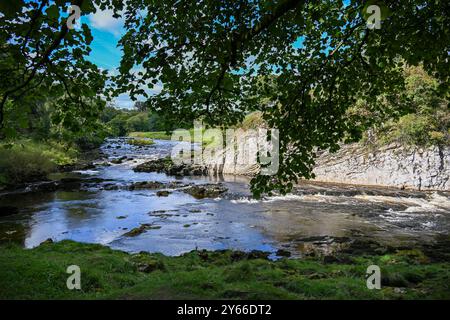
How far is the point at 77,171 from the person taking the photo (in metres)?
50.1

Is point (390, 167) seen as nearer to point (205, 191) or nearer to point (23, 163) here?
point (205, 191)

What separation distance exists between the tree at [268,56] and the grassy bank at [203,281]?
2.46 meters

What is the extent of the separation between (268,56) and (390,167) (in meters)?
31.2

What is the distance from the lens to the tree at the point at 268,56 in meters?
8.39

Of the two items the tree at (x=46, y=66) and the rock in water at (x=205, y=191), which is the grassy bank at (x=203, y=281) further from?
the rock in water at (x=205, y=191)

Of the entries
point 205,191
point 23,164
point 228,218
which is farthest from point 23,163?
point 228,218

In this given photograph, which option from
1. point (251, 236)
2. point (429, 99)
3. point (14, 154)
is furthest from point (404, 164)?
point (14, 154)

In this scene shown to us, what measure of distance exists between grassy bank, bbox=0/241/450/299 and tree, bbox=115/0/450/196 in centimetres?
246

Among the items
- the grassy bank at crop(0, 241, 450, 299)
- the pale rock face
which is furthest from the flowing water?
the grassy bank at crop(0, 241, 450, 299)

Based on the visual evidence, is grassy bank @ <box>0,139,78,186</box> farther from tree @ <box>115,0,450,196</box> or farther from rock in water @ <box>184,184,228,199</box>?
tree @ <box>115,0,450,196</box>

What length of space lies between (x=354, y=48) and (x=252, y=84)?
2985 mm

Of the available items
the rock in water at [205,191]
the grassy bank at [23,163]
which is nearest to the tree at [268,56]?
the rock in water at [205,191]

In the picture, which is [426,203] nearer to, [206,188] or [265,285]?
[206,188]

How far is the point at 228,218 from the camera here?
2636 cm
